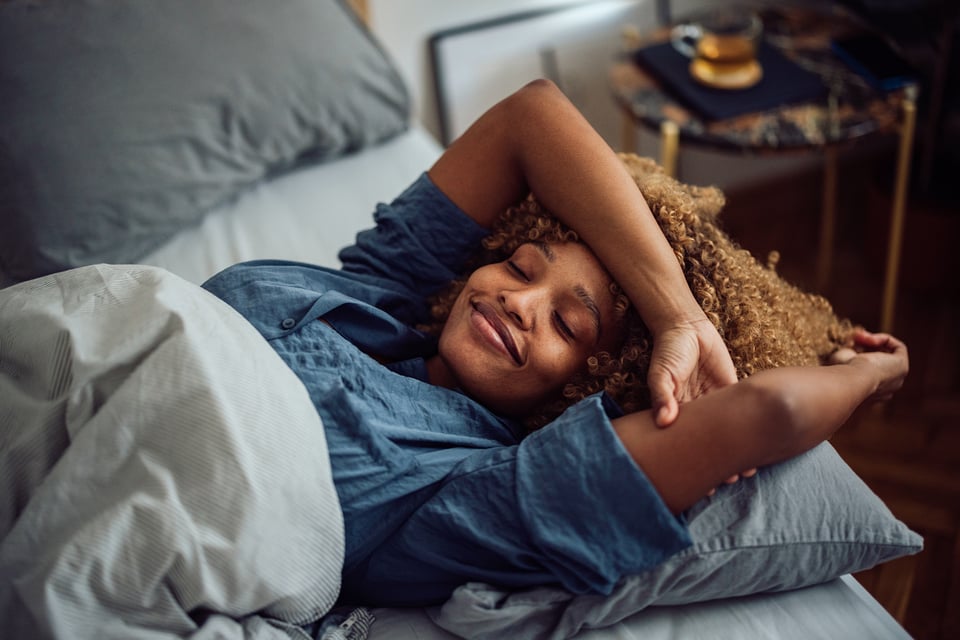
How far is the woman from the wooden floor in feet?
1.36

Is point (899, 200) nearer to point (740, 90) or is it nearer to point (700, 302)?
point (740, 90)

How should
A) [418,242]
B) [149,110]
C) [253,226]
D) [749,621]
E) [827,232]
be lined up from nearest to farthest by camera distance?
Result: [749,621] → [418,242] → [149,110] → [253,226] → [827,232]

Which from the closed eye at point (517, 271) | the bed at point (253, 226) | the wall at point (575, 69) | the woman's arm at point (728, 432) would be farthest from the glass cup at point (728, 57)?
the woman's arm at point (728, 432)

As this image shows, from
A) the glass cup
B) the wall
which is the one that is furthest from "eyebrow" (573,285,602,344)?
the wall

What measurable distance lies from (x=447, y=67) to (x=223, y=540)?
4.62 feet

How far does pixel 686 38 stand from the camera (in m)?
1.61

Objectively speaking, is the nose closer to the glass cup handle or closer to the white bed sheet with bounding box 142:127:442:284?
the white bed sheet with bounding box 142:127:442:284

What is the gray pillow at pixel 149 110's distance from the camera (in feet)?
3.51

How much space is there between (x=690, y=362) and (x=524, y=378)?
0.18m

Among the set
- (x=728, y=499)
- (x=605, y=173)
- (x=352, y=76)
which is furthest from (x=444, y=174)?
(x=728, y=499)

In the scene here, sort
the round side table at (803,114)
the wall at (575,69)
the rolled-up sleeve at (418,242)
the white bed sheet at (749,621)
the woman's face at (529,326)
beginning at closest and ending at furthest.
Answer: the white bed sheet at (749,621) → the woman's face at (529,326) → the rolled-up sleeve at (418,242) → the round side table at (803,114) → the wall at (575,69)

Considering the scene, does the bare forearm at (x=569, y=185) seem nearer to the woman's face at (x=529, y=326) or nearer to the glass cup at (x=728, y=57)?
the woman's face at (x=529, y=326)

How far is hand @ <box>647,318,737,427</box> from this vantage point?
0.78 m

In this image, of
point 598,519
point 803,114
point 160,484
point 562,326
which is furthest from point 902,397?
point 160,484
